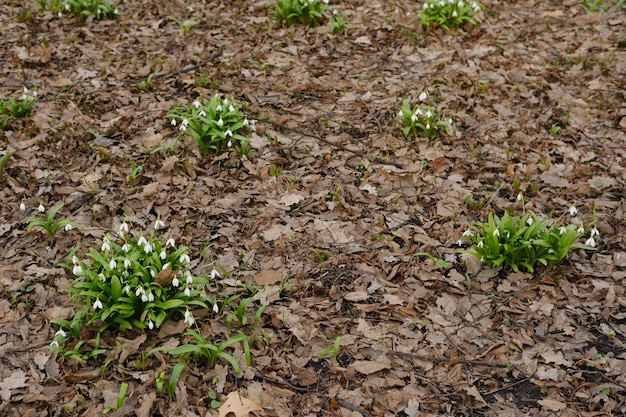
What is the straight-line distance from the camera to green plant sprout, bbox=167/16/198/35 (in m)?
6.54

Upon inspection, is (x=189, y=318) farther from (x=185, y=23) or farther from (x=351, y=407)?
(x=185, y=23)

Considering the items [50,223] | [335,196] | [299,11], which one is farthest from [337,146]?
[50,223]

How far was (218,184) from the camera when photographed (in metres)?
4.73

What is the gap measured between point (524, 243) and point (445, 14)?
373cm

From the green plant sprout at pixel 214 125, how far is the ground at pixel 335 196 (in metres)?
0.13

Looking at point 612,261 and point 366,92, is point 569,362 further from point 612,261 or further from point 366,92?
point 366,92

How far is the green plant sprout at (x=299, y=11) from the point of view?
21.6ft

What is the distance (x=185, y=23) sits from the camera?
6.73 meters

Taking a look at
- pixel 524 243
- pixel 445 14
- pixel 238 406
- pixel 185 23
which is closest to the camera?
pixel 238 406

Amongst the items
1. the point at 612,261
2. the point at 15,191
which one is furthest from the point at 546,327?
the point at 15,191

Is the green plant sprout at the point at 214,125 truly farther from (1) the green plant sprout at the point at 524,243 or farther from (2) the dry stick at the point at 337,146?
(1) the green plant sprout at the point at 524,243

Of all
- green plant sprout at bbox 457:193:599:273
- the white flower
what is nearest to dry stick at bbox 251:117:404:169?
green plant sprout at bbox 457:193:599:273

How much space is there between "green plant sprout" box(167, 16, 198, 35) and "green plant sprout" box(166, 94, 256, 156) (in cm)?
176

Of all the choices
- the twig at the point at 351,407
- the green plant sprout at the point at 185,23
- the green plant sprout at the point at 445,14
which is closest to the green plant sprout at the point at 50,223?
the twig at the point at 351,407
